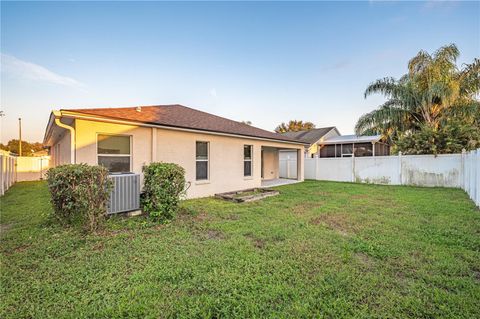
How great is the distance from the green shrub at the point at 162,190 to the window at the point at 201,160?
3198 mm

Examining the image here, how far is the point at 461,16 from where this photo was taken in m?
9.35

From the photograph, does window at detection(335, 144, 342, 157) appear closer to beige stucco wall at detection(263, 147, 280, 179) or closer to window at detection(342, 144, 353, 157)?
window at detection(342, 144, 353, 157)

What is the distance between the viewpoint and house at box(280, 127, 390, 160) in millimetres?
21644

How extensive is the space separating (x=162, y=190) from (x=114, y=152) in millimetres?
2606

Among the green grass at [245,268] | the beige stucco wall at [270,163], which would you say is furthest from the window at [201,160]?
the beige stucco wall at [270,163]

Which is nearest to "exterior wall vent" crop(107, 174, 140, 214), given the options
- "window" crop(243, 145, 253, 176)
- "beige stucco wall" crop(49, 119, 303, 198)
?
"beige stucco wall" crop(49, 119, 303, 198)

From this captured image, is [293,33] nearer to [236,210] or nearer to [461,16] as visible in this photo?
[461,16]

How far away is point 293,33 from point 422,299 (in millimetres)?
11921

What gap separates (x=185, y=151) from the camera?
8.79 m

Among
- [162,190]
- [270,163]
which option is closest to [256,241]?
[162,190]

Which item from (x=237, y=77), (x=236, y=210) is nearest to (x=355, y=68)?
(x=237, y=77)

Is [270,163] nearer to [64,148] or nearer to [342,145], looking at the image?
[342,145]

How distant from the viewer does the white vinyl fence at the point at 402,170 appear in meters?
11.5

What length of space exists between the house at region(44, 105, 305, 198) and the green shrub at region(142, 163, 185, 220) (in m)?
1.78
